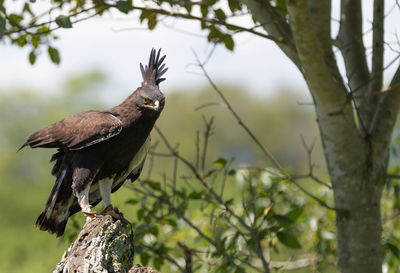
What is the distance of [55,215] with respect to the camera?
4672mm

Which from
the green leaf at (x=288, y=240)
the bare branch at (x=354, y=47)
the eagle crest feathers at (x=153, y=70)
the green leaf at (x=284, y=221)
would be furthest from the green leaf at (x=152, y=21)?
the green leaf at (x=288, y=240)

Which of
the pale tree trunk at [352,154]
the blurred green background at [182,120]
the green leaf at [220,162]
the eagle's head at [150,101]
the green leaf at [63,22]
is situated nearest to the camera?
the green leaf at [63,22]

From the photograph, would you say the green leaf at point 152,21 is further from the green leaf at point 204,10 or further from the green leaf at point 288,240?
the green leaf at point 288,240

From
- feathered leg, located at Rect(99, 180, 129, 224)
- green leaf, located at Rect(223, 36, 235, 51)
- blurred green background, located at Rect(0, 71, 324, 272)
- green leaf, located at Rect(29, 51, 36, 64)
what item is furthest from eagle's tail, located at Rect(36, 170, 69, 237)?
blurred green background, located at Rect(0, 71, 324, 272)

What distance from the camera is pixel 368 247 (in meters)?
4.17

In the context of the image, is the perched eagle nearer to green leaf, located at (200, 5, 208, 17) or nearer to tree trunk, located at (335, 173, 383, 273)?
green leaf, located at (200, 5, 208, 17)

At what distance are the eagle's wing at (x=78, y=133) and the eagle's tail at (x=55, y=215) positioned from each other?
27 centimetres

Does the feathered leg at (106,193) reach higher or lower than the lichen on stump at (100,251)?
lower

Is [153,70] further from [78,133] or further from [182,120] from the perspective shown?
[182,120]

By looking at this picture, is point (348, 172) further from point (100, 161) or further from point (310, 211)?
point (310, 211)

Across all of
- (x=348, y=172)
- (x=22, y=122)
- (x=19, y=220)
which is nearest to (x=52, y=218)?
(x=348, y=172)

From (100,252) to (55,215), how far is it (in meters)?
1.67

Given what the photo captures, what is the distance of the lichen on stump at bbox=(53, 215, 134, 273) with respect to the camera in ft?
10.0

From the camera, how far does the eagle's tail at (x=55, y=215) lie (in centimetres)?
449
